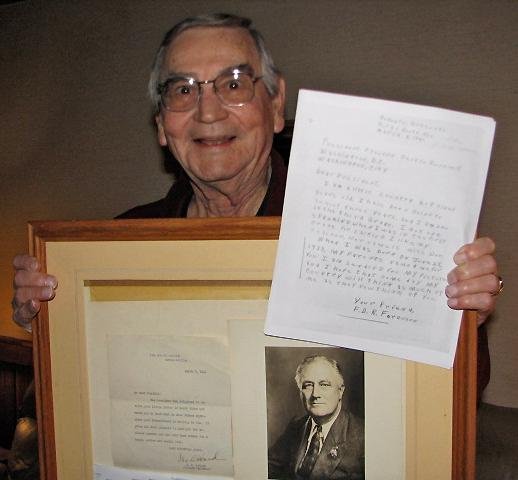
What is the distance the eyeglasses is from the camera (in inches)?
39.4

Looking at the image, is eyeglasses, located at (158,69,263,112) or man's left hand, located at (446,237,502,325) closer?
man's left hand, located at (446,237,502,325)

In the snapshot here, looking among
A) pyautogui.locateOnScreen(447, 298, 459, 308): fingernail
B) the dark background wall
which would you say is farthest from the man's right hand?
the dark background wall

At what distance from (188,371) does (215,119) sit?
1.63 feet

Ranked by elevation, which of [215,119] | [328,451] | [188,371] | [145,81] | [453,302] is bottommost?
[328,451]

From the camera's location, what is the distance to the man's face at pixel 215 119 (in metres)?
1.00

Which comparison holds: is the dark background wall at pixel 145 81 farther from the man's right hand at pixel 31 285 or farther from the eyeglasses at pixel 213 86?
the man's right hand at pixel 31 285

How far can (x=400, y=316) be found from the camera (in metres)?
0.70

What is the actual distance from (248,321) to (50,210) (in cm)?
217

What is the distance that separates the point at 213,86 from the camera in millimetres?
1000

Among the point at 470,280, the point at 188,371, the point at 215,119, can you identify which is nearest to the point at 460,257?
the point at 470,280

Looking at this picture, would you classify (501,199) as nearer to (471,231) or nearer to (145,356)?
(471,231)

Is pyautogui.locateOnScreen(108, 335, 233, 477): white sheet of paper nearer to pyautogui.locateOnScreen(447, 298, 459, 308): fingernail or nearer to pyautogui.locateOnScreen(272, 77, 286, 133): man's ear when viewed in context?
pyautogui.locateOnScreen(447, 298, 459, 308): fingernail

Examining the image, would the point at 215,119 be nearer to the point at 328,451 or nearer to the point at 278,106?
the point at 278,106

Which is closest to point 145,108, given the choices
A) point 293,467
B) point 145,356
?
point 145,356
